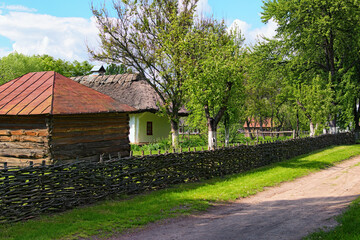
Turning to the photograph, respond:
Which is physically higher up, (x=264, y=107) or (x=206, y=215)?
(x=264, y=107)

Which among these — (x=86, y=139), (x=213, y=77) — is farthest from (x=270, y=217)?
(x=86, y=139)

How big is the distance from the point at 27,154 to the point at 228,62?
10248 millimetres

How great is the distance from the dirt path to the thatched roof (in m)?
18.9

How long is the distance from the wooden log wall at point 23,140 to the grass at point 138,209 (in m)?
6.21

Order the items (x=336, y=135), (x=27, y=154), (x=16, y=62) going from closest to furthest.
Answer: (x=27, y=154)
(x=336, y=135)
(x=16, y=62)

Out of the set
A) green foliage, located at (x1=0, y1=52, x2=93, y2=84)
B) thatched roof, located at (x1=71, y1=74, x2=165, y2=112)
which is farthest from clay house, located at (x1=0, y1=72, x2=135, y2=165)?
green foliage, located at (x1=0, y1=52, x2=93, y2=84)

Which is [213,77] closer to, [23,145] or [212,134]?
[212,134]

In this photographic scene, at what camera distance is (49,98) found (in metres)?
15.8

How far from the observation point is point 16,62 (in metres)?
57.4

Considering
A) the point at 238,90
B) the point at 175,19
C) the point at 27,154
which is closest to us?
the point at 27,154

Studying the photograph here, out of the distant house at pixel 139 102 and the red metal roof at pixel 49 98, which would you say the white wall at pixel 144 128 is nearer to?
the distant house at pixel 139 102

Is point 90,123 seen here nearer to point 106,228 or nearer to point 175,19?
point 106,228

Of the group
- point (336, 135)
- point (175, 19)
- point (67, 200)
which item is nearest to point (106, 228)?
point (67, 200)

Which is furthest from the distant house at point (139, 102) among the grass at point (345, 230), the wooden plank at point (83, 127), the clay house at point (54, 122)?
the grass at point (345, 230)
